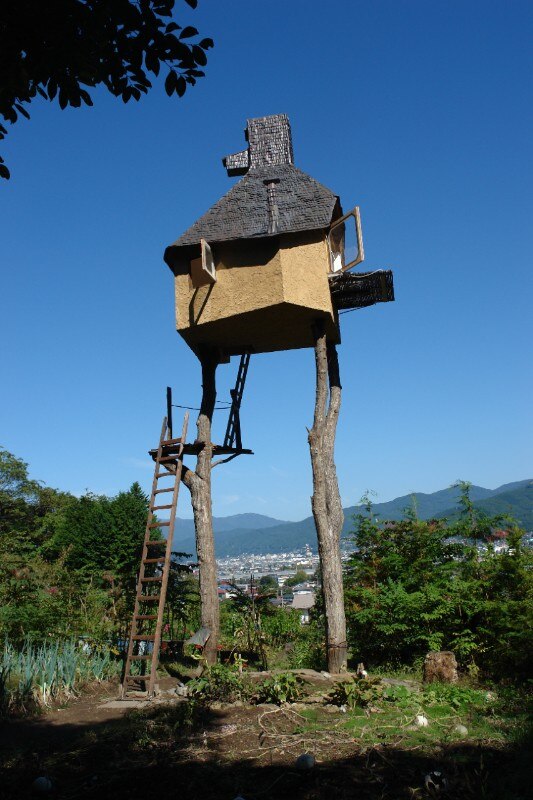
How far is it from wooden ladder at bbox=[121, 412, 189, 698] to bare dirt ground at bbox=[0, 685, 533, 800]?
1.77 metres

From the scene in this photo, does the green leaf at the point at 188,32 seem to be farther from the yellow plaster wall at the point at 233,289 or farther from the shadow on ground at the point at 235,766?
the yellow plaster wall at the point at 233,289

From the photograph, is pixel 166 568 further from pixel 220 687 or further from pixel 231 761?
pixel 231 761

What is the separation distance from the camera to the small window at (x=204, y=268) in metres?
11.0

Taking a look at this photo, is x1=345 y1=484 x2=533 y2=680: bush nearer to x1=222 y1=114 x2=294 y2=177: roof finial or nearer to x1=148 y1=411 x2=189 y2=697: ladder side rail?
x1=148 y1=411 x2=189 y2=697: ladder side rail

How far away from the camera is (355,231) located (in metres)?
11.4

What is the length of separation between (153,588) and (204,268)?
6286mm

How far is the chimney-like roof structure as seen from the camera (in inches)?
444

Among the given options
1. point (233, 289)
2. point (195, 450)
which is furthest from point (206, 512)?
point (233, 289)

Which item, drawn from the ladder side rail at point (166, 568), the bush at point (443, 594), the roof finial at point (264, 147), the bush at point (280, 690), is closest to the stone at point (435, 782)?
the bush at point (280, 690)

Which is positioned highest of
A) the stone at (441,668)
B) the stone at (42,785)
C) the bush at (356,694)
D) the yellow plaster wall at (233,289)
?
the yellow plaster wall at (233,289)

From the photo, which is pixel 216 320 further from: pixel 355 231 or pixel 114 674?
pixel 114 674

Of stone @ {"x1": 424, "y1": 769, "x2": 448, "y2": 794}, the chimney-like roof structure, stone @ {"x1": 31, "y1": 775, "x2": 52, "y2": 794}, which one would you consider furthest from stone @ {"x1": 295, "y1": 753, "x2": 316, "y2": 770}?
the chimney-like roof structure

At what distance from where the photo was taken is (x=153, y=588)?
11.8 metres

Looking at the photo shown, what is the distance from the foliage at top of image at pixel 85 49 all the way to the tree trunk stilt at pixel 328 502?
719cm
